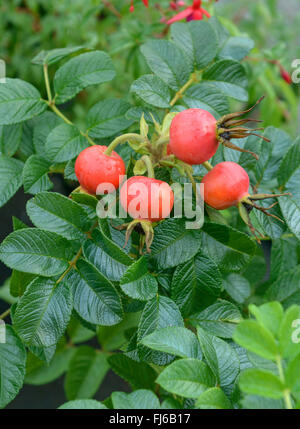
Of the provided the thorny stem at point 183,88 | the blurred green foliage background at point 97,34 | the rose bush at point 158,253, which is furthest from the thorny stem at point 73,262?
the blurred green foliage background at point 97,34

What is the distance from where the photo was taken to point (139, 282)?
0.50 metres

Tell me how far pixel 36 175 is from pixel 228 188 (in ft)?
0.83

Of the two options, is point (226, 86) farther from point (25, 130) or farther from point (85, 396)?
point (85, 396)

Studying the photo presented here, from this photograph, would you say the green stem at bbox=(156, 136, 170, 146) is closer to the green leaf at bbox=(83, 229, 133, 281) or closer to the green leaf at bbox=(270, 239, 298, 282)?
the green leaf at bbox=(83, 229, 133, 281)

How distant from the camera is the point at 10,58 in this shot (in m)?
1.60

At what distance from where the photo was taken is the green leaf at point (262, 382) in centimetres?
35

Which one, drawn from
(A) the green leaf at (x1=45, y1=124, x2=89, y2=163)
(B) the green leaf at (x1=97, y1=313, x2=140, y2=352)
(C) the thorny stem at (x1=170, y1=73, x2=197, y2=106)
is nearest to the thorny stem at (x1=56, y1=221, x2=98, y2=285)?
(A) the green leaf at (x1=45, y1=124, x2=89, y2=163)

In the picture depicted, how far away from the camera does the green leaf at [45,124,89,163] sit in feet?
1.94

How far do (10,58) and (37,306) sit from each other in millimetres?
1299

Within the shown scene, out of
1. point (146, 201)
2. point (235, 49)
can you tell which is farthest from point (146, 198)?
point (235, 49)

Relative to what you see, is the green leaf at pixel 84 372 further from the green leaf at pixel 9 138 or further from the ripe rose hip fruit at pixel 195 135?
the ripe rose hip fruit at pixel 195 135

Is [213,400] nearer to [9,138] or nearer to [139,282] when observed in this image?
[139,282]

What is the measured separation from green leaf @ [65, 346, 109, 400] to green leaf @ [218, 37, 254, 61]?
0.55 meters
